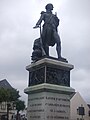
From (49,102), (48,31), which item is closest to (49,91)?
(49,102)

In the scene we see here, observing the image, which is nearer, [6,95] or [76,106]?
[6,95]

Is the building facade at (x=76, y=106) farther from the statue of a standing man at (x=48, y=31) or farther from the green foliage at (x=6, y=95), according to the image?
the statue of a standing man at (x=48, y=31)

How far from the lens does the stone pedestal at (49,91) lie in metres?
11.7

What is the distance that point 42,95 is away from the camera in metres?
11.8

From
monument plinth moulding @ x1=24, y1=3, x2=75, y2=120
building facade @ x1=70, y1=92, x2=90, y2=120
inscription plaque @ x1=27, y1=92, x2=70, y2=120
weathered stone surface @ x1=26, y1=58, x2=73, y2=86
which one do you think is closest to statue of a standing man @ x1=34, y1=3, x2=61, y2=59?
monument plinth moulding @ x1=24, y1=3, x2=75, y2=120

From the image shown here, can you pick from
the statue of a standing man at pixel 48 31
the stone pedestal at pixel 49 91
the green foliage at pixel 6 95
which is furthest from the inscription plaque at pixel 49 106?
the green foliage at pixel 6 95

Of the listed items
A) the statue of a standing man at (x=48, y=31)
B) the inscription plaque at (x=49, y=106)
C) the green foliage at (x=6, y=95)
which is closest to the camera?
the inscription plaque at (x=49, y=106)

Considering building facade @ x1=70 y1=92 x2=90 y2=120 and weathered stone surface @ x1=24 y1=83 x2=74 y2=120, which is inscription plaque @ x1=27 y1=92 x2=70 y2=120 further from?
building facade @ x1=70 y1=92 x2=90 y2=120

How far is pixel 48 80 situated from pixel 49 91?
444 mm

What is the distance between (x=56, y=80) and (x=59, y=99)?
0.77 metres

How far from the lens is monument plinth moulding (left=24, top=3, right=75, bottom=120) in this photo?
11.7 metres

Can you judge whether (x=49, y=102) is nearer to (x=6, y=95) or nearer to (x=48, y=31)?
A: (x=48, y=31)

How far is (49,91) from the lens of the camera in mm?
11828

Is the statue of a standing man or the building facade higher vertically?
the statue of a standing man
